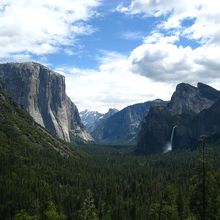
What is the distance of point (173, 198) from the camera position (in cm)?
15850

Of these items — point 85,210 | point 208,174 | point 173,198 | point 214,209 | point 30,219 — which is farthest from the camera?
point 173,198

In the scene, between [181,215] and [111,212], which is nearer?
[181,215]

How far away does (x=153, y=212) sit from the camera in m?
94.0

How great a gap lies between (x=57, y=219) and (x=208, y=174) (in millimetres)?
85913

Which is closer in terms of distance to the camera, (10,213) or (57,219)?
(57,219)

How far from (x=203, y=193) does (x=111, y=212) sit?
413ft

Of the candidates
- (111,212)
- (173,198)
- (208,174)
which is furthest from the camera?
(111,212)

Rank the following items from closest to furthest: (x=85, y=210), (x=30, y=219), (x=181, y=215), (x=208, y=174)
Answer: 1. (x=208, y=174)
2. (x=85, y=210)
3. (x=30, y=219)
4. (x=181, y=215)

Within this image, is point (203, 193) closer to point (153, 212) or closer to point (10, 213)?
point (153, 212)

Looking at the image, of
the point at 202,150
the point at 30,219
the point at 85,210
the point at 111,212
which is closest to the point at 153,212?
the point at 85,210

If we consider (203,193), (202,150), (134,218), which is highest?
(202,150)

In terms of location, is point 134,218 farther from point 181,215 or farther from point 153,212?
point 153,212

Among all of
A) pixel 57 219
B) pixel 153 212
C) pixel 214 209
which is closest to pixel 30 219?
pixel 57 219

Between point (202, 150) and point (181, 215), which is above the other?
point (202, 150)
